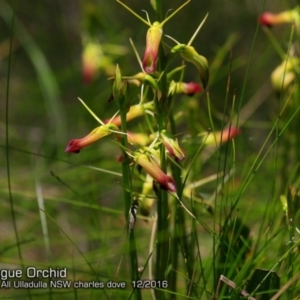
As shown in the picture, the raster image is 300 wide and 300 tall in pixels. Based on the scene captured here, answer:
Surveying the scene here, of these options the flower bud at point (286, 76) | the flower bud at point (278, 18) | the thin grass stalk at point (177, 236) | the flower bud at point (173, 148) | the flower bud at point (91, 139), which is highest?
the flower bud at point (278, 18)

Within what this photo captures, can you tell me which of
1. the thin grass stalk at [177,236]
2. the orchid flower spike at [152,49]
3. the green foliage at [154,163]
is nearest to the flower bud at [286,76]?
the green foliage at [154,163]

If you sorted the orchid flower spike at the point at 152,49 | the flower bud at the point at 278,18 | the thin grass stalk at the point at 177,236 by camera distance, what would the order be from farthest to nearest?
the flower bud at the point at 278,18, the thin grass stalk at the point at 177,236, the orchid flower spike at the point at 152,49

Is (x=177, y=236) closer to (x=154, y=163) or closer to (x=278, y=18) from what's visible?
(x=154, y=163)

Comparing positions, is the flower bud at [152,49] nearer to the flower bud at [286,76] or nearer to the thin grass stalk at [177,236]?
the thin grass stalk at [177,236]

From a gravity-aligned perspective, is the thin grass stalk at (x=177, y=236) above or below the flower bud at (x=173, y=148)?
below

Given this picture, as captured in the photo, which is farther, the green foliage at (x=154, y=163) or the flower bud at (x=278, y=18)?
the flower bud at (x=278, y=18)

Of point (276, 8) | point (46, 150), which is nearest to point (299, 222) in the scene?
point (46, 150)

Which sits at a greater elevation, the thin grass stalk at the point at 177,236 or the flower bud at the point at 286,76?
the flower bud at the point at 286,76

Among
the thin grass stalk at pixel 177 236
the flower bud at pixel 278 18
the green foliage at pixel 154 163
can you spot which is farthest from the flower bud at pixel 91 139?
the flower bud at pixel 278 18

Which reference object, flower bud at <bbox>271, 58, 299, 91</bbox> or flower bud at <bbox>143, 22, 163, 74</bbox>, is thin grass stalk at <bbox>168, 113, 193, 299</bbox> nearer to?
flower bud at <bbox>143, 22, 163, 74</bbox>

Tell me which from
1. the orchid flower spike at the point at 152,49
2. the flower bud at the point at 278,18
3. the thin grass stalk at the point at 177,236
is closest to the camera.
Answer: the orchid flower spike at the point at 152,49

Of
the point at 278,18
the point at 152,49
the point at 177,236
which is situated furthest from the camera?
the point at 278,18

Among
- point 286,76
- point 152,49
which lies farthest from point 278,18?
point 152,49

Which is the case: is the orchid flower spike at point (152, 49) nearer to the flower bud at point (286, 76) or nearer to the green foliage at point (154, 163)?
the green foliage at point (154, 163)
